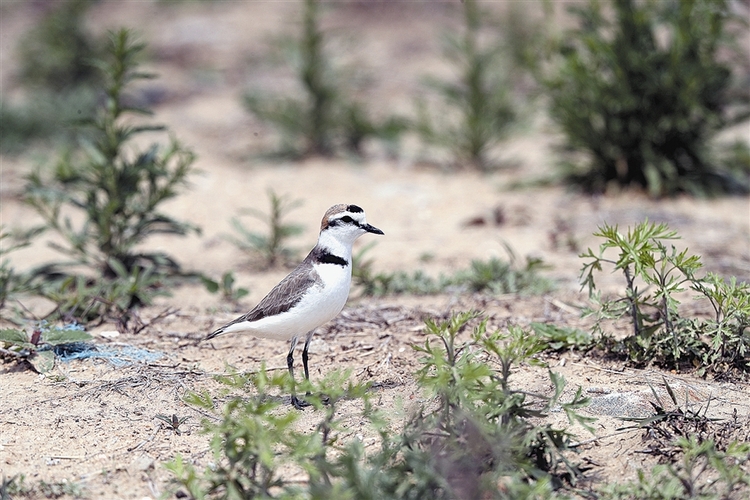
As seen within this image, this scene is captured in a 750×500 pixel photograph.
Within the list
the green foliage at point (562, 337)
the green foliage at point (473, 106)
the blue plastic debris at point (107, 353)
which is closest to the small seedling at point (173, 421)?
the blue plastic debris at point (107, 353)

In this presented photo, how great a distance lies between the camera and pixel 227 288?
6.31 metres

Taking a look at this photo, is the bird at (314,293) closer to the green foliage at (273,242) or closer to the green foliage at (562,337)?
the green foliage at (562,337)

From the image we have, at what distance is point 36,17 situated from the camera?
15.0 metres

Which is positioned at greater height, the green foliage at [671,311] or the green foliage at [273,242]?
the green foliage at [671,311]

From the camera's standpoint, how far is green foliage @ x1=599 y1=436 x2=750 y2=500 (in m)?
3.49

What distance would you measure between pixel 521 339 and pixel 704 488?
0.96m

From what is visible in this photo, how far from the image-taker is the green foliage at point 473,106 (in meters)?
9.50

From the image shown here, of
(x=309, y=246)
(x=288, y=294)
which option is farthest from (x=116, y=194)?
(x=288, y=294)

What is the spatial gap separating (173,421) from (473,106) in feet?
20.1

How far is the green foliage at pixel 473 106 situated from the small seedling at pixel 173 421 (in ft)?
19.1

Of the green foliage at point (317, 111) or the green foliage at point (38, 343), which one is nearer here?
the green foliage at point (38, 343)

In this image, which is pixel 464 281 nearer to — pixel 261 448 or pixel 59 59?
pixel 261 448

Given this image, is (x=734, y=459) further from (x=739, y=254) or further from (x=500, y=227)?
(x=500, y=227)

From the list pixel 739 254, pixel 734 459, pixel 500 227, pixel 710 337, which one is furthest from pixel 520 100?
pixel 734 459
